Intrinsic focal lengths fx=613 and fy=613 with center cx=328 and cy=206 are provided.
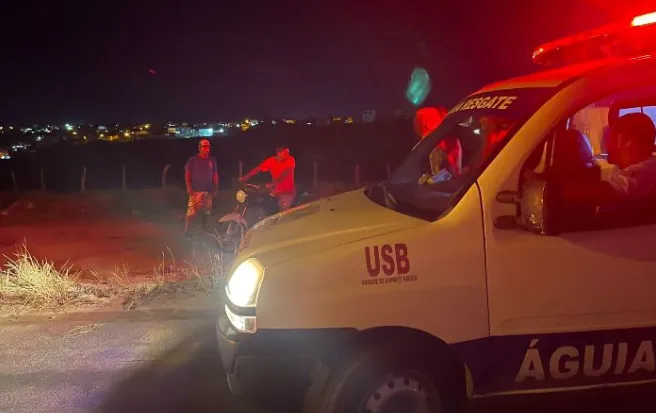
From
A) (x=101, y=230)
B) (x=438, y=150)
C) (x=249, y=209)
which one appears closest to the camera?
(x=438, y=150)

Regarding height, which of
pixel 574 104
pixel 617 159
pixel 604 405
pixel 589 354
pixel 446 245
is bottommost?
pixel 604 405

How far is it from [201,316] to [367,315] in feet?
10.4

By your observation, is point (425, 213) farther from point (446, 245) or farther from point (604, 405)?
point (604, 405)

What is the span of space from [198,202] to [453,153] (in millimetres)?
5343

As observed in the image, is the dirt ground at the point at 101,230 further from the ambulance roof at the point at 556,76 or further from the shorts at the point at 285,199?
the ambulance roof at the point at 556,76

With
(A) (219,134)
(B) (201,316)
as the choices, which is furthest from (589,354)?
(A) (219,134)

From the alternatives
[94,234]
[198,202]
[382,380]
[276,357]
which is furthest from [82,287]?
[94,234]

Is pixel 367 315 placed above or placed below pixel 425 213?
below

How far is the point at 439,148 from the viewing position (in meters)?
5.04

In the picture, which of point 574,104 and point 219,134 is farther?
point 219,134

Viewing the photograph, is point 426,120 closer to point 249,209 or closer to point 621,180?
point 249,209

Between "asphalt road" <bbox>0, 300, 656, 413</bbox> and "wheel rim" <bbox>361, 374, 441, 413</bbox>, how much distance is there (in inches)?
13.8

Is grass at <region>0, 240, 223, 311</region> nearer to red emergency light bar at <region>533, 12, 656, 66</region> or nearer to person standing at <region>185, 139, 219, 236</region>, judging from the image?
person standing at <region>185, 139, 219, 236</region>

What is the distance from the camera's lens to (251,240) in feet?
11.7
